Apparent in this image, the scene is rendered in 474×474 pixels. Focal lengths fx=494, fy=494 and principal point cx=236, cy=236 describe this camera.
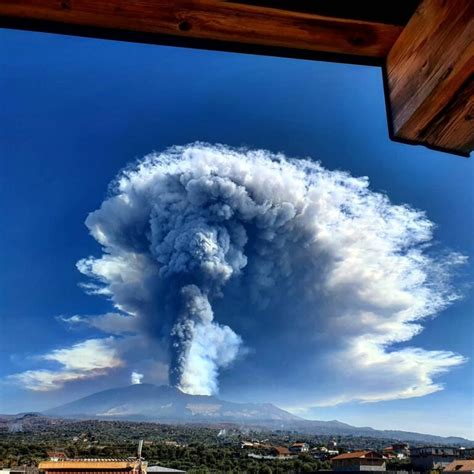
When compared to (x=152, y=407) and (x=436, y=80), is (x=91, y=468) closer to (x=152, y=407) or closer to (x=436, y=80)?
(x=436, y=80)

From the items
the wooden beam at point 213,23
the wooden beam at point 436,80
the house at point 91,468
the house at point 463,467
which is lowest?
the house at point 463,467

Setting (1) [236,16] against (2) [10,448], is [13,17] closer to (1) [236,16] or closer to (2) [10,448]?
(1) [236,16]

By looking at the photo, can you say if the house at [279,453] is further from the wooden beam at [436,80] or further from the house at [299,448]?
the wooden beam at [436,80]

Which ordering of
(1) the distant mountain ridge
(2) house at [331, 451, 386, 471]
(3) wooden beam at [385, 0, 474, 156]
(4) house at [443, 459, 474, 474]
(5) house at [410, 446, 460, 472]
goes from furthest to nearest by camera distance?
(1) the distant mountain ridge → (5) house at [410, 446, 460, 472] → (2) house at [331, 451, 386, 471] → (4) house at [443, 459, 474, 474] → (3) wooden beam at [385, 0, 474, 156]

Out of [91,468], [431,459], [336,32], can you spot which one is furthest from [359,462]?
[336,32]

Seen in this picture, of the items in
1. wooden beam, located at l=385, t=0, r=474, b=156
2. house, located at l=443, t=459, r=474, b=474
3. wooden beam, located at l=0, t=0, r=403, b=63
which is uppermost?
wooden beam, located at l=0, t=0, r=403, b=63

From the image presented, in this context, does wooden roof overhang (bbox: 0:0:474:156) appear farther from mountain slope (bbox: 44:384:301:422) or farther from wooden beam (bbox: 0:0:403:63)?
mountain slope (bbox: 44:384:301:422)

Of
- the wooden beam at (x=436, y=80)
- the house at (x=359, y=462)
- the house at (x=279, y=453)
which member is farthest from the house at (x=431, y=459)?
the wooden beam at (x=436, y=80)

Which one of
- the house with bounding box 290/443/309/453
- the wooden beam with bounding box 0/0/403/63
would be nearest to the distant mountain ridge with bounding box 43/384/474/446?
the house with bounding box 290/443/309/453
